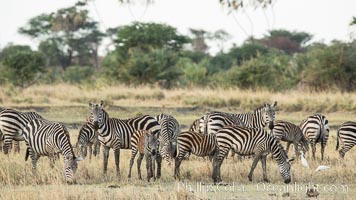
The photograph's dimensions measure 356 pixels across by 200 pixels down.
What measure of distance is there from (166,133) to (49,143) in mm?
2441

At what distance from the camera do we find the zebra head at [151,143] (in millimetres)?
13109

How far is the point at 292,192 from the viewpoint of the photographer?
38.0ft

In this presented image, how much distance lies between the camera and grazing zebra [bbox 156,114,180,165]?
1366cm

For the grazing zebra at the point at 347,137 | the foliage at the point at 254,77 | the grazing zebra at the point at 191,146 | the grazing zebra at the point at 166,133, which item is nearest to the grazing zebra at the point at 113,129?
the grazing zebra at the point at 166,133

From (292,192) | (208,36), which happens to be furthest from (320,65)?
(208,36)

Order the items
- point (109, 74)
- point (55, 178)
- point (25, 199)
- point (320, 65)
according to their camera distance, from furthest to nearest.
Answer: point (109, 74) < point (320, 65) < point (55, 178) < point (25, 199)

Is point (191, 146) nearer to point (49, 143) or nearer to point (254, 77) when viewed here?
point (49, 143)

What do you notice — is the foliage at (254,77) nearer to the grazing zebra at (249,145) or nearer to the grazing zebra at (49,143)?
the grazing zebra at (249,145)

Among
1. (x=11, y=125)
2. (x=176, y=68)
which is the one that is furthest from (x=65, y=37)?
(x=11, y=125)

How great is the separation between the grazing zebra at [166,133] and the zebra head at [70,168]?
6.00ft

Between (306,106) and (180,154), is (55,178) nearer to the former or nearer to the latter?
(180,154)

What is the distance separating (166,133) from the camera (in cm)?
1444

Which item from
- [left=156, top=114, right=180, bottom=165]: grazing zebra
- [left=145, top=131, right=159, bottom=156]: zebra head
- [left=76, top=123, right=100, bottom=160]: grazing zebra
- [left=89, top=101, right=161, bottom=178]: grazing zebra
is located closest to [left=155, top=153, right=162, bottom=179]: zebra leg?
[left=156, top=114, right=180, bottom=165]: grazing zebra

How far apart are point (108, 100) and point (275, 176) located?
1692 centimetres
